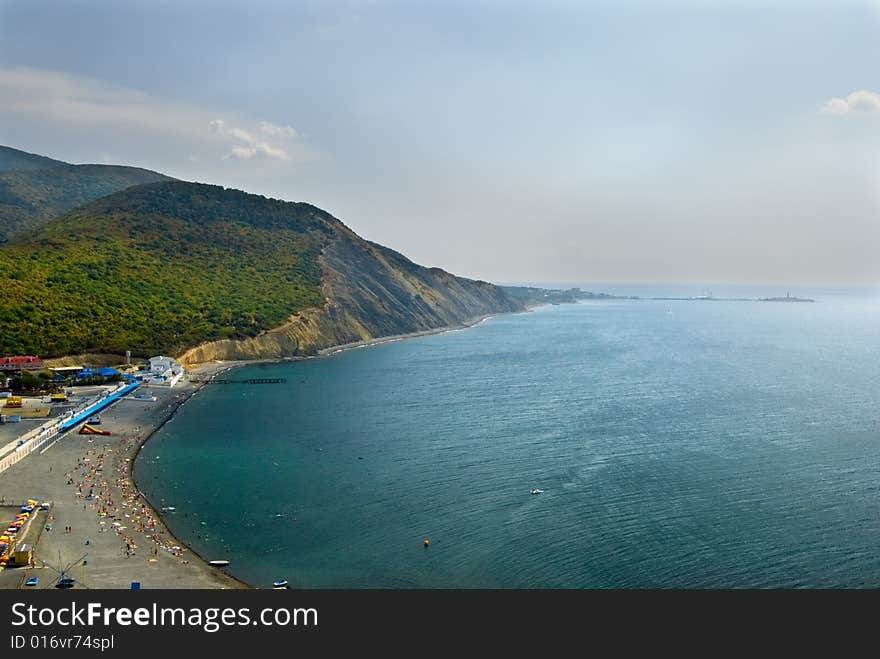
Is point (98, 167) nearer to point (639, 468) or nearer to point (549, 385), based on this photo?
point (549, 385)

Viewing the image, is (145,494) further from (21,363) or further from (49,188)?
(49,188)

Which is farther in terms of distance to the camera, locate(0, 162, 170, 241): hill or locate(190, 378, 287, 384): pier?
locate(0, 162, 170, 241): hill

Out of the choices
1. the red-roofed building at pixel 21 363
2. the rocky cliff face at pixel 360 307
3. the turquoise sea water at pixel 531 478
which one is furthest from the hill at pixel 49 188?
the turquoise sea water at pixel 531 478

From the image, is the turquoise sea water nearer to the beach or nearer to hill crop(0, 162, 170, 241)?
the beach

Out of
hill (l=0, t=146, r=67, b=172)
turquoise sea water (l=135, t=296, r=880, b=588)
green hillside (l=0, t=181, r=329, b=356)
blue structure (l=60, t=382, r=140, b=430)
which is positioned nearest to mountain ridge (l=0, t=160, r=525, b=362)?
green hillside (l=0, t=181, r=329, b=356)

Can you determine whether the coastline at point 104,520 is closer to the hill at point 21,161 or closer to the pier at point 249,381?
the pier at point 249,381

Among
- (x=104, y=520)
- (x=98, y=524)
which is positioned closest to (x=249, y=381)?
(x=104, y=520)
